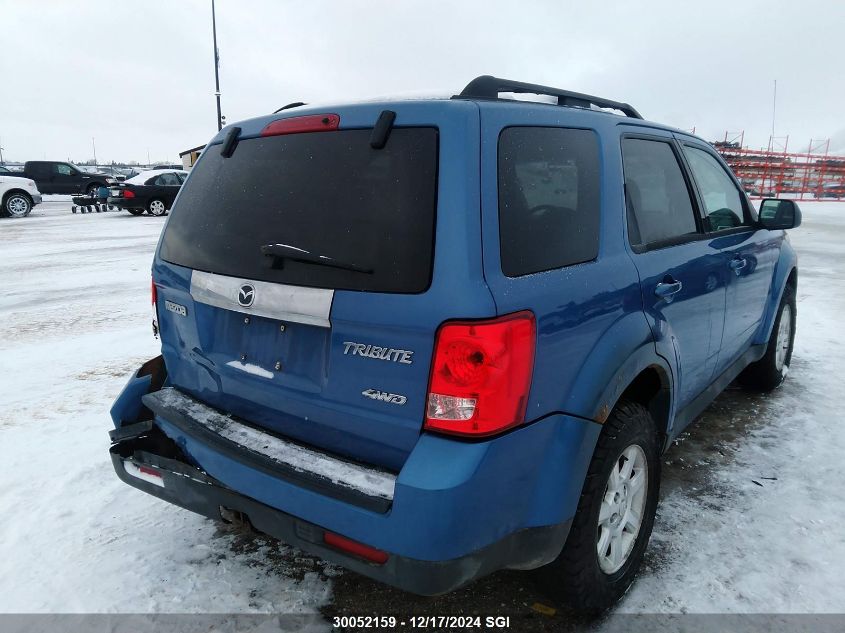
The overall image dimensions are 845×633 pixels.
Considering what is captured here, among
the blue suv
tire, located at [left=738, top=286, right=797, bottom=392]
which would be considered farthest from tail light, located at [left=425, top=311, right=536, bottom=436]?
tire, located at [left=738, top=286, right=797, bottom=392]

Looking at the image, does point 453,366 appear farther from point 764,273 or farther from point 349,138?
point 764,273

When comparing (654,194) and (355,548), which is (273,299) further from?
(654,194)

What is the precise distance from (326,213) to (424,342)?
0.58 metres

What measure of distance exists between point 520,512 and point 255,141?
1693 millimetres

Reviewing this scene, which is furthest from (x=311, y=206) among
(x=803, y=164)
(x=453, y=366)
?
(x=803, y=164)

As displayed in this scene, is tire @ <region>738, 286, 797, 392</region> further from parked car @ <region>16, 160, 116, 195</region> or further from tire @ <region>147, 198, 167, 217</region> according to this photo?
parked car @ <region>16, 160, 116, 195</region>

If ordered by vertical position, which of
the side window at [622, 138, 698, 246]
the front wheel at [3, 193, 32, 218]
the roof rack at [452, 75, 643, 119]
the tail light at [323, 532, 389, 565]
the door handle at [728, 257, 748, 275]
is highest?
the roof rack at [452, 75, 643, 119]

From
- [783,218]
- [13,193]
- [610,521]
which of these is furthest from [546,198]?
[13,193]

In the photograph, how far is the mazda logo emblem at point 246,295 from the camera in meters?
2.11

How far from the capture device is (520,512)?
1886 millimetres

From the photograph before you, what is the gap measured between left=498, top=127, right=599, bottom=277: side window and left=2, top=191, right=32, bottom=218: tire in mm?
23904

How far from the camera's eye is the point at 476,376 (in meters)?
1.76

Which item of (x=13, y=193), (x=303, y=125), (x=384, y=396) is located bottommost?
(x=384, y=396)

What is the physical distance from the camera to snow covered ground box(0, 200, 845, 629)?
2.39 meters
